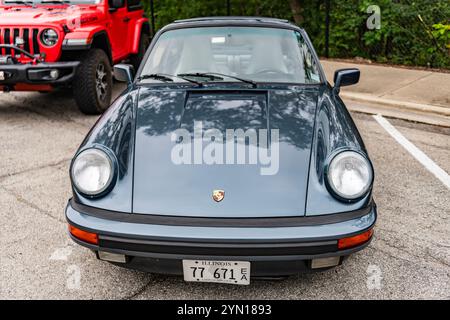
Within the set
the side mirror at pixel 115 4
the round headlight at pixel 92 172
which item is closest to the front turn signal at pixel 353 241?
the round headlight at pixel 92 172

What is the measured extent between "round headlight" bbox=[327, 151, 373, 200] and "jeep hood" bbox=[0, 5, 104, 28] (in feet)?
15.2

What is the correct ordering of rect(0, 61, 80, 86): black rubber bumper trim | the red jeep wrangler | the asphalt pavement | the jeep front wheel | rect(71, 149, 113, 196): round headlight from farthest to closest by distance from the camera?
1. the jeep front wheel
2. the red jeep wrangler
3. rect(0, 61, 80, 86): black rubber bumper trim
4. the asphalt pavement
5. rect(71, 149, 113, 196): round headlight

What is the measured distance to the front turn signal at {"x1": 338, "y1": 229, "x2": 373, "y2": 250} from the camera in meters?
2.46

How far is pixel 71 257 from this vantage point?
10.5ft

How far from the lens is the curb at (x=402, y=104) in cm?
631

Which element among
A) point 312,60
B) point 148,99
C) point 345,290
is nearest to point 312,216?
point 345,290

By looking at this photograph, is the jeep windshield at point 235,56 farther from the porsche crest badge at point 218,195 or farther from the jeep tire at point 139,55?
the jeep tire at point 139,55

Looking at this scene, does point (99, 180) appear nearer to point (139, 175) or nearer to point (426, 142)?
point (139, 175)

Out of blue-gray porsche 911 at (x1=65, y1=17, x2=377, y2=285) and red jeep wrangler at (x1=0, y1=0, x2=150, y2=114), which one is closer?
blue-gray porsche 911 at (x1=65, y1=17, x2=377, y2=285)

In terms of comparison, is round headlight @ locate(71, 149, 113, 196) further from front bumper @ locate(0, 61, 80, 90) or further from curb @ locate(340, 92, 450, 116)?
curb @ locate(340, 92, 450, 116)

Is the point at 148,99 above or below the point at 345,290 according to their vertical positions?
above

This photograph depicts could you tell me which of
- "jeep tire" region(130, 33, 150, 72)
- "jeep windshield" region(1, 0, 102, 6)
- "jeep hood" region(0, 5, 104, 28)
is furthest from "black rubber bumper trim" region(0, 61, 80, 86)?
"jeep tire" region(130, 33, 150, 72)

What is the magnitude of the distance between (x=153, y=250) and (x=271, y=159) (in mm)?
819

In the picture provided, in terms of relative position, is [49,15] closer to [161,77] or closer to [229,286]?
[161,77]
